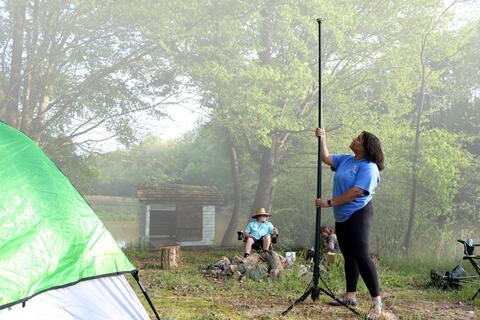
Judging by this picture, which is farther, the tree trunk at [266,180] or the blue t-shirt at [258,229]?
the tree trunk at [266,180]

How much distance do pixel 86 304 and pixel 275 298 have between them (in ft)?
9.50

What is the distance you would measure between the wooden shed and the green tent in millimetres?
14498

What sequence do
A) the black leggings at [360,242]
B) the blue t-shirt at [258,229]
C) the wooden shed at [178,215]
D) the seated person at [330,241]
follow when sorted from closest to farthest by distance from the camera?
the black leggings at [360,242], the blue t-shirt at [258,229], the seated person at [330,241], the wooden shed at [178,215]

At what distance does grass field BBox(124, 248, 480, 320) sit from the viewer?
14.9 ft

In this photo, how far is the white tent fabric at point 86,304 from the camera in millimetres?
2787

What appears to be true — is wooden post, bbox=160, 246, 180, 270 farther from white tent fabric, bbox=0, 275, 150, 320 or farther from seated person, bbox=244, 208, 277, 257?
white tent fabric, bbox=0, 275, 150, 320

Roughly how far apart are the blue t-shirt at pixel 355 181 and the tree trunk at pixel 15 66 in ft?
44.4

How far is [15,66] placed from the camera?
15.5 meters

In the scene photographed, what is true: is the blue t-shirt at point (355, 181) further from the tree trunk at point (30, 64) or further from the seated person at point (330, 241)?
the tree trunk at point (30, 64)

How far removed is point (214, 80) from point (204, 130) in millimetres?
3212

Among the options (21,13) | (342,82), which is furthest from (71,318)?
(342,82)

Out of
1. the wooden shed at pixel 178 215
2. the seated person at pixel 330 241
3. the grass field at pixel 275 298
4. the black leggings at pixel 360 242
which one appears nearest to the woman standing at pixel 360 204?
the black leggings at pixel 360 242

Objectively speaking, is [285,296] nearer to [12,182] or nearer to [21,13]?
[12,182]

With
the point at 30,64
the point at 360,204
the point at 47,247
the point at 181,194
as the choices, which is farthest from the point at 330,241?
the point at 30,64
